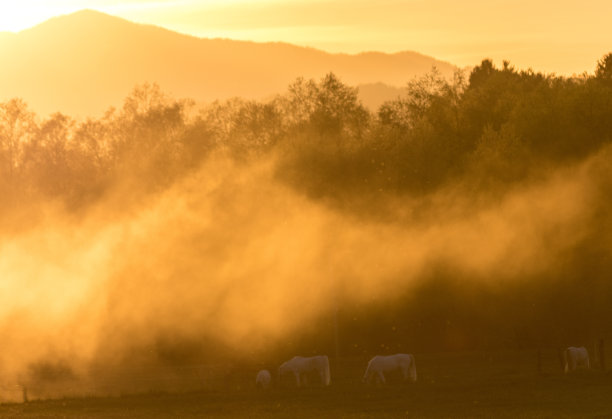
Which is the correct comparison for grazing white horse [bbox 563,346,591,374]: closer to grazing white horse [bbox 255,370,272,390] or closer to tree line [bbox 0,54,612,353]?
tree line [bbox 0,54,612,353]

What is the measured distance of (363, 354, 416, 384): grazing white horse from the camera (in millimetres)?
60625

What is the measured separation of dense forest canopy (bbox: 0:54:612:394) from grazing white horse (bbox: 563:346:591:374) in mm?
10929

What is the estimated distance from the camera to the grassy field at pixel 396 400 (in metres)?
44.5

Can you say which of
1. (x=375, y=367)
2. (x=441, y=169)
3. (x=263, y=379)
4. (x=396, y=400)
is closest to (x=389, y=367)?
(x=375, y=367)

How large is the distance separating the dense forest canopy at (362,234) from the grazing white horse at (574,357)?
35.9 ft

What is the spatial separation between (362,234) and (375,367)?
958 inches

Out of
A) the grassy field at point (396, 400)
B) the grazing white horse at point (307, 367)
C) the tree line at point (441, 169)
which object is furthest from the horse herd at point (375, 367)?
the tree line at point (441, 169)

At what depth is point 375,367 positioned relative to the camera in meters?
60.8

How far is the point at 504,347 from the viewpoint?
3061 inches

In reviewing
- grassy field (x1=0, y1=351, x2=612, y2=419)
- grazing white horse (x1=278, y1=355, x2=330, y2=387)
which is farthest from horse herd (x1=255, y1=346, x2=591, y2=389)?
grassy field (x1=0, y1=351, x2=612, y2=419)

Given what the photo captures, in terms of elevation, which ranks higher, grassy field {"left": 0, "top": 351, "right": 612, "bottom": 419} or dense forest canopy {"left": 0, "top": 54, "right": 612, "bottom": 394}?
dense forest canopy {"left": 0, "top": 54, "right": 612, "bottom": 394}

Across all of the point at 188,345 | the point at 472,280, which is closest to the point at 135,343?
the point at 188,345

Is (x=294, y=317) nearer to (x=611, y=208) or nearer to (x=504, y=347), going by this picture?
(x=504, y=347)

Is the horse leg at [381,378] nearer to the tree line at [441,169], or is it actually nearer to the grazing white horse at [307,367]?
the grazing white horse at [307,367]
